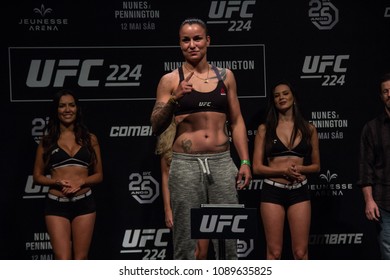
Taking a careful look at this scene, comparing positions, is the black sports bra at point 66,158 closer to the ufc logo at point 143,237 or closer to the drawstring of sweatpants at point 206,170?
the ufc logo at point 143,237

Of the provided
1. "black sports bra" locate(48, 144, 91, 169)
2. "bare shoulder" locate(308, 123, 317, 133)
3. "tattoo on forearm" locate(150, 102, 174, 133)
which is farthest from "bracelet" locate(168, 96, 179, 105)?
"bare shoulder" locate(308, 123, 317, 133)

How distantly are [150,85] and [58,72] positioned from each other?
28.6 inches

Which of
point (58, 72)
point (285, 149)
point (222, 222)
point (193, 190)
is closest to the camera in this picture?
point (222, 222)

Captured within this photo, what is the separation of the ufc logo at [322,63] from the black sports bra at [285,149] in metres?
0.85

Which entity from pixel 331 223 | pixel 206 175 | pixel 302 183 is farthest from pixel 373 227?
pixel 206 175

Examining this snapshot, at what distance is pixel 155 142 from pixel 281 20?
1.41m

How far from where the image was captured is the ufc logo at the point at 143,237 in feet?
18.5

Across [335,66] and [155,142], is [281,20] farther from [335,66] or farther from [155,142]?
[155,142]

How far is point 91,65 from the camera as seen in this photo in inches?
220

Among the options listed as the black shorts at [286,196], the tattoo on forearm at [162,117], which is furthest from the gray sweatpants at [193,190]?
the black shorts at [286,196]

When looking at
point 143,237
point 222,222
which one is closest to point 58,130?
point 143,237

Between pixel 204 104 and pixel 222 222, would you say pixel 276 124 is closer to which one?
pixel 204 104

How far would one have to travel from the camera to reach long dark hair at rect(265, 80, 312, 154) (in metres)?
5.13

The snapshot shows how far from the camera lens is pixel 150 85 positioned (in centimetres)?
562
